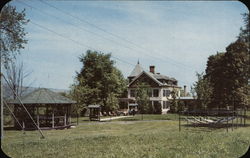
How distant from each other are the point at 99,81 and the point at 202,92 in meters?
Result: 18.2

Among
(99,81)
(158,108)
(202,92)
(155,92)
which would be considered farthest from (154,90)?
(202,92)

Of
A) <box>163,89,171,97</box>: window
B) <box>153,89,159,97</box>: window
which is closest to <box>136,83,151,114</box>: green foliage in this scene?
<box>163,89,171,97</box>: window

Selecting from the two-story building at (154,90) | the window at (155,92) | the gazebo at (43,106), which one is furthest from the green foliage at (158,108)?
the gazebo at (43,106)

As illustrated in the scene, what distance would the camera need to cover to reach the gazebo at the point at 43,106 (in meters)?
22.7

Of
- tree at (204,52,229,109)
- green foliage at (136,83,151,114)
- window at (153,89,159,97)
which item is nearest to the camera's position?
tree at (204,52,229,109)

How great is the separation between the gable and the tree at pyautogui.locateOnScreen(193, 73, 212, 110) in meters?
11.5

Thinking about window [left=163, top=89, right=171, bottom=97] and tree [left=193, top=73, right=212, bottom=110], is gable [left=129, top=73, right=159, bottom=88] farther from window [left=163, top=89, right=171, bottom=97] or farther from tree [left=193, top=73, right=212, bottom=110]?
tree [left=193, top=73, right=212, bottom=110]

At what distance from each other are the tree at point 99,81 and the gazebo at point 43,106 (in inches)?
319

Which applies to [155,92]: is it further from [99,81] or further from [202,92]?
[202,92]

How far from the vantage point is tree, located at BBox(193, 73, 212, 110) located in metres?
→ 22.1

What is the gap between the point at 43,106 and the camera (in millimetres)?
24328

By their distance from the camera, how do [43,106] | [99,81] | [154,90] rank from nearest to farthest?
[43,106] → [99,81] → [154,90]

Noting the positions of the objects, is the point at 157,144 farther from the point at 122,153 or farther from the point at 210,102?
the point at 210,102

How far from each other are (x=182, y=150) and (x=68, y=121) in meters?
17.5
